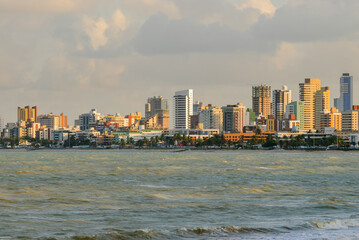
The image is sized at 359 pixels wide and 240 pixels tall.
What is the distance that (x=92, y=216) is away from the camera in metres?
41.2

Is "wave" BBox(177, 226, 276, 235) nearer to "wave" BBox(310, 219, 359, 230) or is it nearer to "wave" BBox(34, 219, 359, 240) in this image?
"wave" BBox(34, 219, 359, 240)

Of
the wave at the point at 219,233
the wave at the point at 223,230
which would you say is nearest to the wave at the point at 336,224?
the wave at the point at 219,233

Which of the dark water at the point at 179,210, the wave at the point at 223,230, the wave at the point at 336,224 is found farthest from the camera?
the wave at the point at 336,224

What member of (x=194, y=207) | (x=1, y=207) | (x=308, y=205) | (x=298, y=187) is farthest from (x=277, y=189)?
(x=1, y=207)

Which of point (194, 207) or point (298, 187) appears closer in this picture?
point (194, 207)

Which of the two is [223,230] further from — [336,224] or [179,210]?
[179,210]

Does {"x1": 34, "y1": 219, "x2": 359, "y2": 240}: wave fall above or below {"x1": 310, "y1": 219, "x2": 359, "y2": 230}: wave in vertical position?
below

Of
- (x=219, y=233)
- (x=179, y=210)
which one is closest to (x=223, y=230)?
(x=219, y=233)

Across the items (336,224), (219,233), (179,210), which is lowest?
(219,233)

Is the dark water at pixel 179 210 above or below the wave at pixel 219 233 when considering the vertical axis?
above

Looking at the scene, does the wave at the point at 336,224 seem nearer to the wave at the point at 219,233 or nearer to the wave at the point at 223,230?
the wave at the point at 219,233

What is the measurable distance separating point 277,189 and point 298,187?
3.96 metres

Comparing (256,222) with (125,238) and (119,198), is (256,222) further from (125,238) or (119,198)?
(119,198)

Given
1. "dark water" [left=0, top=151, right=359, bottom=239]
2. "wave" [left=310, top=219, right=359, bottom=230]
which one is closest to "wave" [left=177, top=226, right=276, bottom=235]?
"dark water" [left=0, top=151, right=359, bottom=239]
